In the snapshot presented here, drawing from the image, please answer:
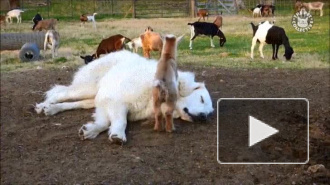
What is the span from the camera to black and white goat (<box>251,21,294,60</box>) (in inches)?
405

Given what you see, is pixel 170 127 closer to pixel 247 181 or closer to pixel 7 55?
pixel 247 181

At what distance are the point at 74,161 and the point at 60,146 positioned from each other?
42cm

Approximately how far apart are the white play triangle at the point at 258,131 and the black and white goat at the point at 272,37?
4880 mm

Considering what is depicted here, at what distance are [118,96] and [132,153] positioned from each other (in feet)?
3.19

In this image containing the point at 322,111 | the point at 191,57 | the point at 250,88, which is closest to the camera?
the point at 322,111

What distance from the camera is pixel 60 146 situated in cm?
502

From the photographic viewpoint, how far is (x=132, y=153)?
477 centimetres

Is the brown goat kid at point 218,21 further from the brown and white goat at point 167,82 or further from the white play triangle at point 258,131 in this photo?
the brown and white goat at point 167,82

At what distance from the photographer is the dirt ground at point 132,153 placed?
4297 mm

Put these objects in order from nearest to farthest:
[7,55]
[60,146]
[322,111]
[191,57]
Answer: [60,146]
[322,111]
[191,57]
[7,55]

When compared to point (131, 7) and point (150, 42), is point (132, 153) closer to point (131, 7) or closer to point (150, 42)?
point (150, 42)

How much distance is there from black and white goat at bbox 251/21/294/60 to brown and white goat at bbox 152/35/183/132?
5403mm

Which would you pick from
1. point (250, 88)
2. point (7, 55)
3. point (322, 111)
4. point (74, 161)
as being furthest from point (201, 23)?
point (74, 161)
